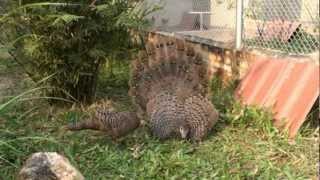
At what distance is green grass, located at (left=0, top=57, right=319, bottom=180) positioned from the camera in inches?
146

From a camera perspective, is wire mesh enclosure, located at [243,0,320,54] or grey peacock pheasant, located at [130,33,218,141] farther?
wire mesh enclosure, located at [243,0,320,54]

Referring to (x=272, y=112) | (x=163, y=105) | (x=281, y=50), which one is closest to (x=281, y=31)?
(x=281, y=50)

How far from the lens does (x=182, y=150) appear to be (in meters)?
4.04

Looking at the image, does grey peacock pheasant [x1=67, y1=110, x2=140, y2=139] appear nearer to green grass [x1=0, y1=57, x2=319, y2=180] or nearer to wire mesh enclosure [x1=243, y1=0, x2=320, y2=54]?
green grass [x1=0, y1=57, x2=319, y2=180]

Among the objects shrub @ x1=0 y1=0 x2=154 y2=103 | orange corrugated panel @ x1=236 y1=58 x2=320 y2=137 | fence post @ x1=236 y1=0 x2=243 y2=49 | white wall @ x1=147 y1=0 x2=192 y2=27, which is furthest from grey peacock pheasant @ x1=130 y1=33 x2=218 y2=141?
Answer: white wall @ x1=147 y1=0 x2=192 y2=27

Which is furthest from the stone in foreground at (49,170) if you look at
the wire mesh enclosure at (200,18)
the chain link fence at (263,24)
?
the wire mesh enclosure at (200,18)

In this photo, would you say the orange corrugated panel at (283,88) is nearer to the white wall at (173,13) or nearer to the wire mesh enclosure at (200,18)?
the wire mesh enclosure at (200,18)

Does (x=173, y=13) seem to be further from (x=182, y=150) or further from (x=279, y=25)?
(x=182, y=150)

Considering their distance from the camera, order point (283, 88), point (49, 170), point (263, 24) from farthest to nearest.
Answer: point (263, 24), point (283, 88), point (49, 170)

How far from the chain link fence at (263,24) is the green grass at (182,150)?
78cm

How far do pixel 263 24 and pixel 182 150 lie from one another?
6.51 ft

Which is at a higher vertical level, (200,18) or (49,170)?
(200,18)

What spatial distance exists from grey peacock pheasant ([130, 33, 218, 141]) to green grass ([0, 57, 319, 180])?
136 millimetres

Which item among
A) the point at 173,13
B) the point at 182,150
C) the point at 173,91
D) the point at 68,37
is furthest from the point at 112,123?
the point at 173,13
